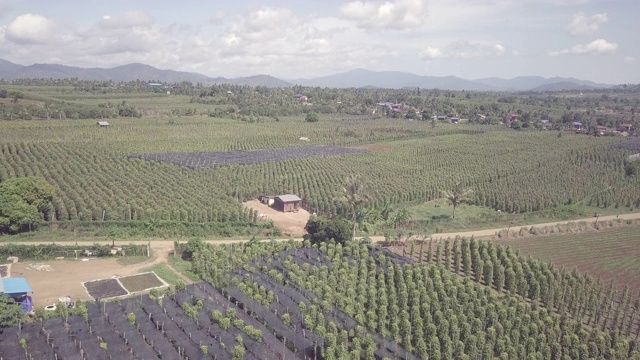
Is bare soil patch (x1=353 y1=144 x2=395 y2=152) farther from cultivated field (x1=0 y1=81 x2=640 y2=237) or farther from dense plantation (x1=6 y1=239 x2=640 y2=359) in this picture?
dense plantation (x1=6 y1=239 x2=640 y2=359)

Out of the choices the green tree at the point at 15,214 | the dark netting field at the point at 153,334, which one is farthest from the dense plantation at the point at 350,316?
the green tree at the point at 15,214

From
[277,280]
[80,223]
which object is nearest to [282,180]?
[80,223]

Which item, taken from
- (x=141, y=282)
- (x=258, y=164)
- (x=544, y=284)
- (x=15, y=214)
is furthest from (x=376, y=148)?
(x=141, y=282)

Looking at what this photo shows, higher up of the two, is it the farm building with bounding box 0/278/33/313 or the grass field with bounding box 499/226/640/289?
the farm building with bounding box 0/278/33/313

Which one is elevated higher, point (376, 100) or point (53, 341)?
point (376, 100)

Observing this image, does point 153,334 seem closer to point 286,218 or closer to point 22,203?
point 22,203

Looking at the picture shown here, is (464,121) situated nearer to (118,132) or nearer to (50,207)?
(118,132)

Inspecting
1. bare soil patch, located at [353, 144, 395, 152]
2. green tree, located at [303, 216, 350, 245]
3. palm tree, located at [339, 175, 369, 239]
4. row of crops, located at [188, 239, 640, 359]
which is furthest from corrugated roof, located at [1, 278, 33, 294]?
bare soil patch, located at [353, 144, 395, 152]
